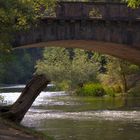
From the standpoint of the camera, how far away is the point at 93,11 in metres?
34.6

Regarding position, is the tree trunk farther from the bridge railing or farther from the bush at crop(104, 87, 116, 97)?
the bush at crop(104, 87, 116, 97)

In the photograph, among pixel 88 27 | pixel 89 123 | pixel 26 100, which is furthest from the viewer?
pixel 88 27

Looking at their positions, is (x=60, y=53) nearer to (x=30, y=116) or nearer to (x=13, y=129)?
(x=30, y=116)

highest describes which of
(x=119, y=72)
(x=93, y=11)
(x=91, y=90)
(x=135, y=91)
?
(x=93, y=11)

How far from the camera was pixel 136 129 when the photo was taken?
26.8m

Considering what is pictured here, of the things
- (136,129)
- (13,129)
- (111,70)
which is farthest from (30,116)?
(111,70)

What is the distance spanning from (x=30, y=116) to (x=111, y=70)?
2727cm

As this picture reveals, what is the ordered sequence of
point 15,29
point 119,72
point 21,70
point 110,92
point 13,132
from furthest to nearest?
point 21,70 → point 119,72 → point 110,92 → point 15,29 → point 13,132

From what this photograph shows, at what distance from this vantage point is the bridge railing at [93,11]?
110ft

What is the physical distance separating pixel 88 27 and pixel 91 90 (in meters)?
25.4

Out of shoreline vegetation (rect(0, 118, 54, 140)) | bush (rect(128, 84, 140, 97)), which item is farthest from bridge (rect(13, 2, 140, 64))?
bush (rect(128, 84, 140, 97))

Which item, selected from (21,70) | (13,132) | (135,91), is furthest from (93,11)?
(21,70)

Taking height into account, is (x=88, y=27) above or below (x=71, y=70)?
above

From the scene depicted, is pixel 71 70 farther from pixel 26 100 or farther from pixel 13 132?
pixel 13 132
